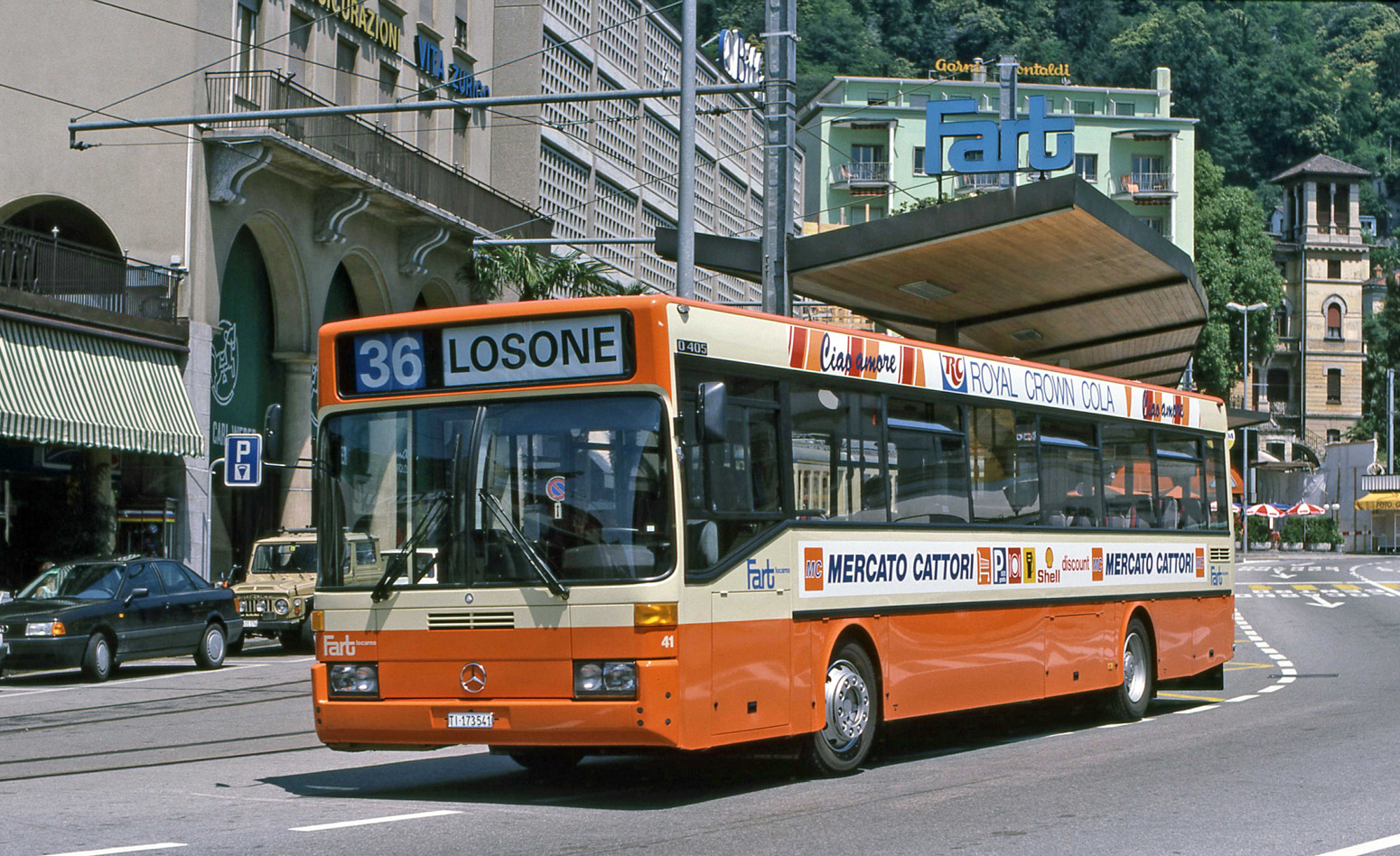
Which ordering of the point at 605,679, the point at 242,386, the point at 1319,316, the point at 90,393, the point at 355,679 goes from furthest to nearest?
the point at 1319,316, the point at 242,386, the point at 90,393, the point at 355,679, the point at 605,679

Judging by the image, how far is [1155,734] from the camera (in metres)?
14.1

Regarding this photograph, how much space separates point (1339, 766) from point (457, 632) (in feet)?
19.1

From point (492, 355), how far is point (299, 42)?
76.3ft

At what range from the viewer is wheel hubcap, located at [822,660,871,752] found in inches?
440

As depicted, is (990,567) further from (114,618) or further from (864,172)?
(864,172)

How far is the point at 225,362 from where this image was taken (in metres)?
30.8

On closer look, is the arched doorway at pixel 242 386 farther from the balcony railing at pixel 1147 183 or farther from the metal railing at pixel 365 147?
the balcony railing at pixel 1147 183

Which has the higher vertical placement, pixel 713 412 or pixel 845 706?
pixel 713 412

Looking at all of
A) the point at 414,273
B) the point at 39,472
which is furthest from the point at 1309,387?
the point at 39,472

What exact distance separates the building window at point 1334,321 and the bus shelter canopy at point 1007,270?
91.9 m

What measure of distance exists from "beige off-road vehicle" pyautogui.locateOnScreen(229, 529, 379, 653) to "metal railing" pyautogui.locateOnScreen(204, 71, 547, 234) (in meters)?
6.30

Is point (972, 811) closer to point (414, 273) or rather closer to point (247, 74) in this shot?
point (247, 74)

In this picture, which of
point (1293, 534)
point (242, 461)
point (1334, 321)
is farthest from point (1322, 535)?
point (242, 461)

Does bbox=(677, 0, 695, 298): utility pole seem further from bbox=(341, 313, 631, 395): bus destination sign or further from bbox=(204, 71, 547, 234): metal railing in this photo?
bbox=(341, 313, 631, 395): bus destination sign
